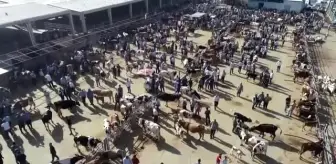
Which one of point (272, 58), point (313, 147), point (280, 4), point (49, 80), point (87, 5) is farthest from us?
point (280, 4)

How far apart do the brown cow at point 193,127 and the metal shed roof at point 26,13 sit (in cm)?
2227

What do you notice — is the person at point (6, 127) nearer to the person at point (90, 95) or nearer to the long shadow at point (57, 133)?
the long shadow at point (57, 133)

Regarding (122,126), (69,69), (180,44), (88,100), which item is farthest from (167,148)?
(180,44)

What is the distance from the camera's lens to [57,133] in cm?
1945

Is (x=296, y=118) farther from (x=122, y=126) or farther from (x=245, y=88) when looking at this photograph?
(x=122, y=126)

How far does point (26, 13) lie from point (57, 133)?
20617mm

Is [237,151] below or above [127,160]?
below

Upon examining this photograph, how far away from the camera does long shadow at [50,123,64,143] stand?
18844 millimetres

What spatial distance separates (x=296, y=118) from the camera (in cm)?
2138

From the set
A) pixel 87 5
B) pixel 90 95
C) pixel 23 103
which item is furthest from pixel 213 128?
pixel 87 5

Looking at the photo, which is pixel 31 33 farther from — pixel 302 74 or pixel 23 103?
pixel 302 74

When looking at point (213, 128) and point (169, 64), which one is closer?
point (213, 128)

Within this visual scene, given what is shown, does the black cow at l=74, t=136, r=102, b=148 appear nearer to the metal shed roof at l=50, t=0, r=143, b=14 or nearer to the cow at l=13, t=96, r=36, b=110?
the cow at l=13, t=96, r=36, b=110

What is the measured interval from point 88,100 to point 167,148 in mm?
8496
